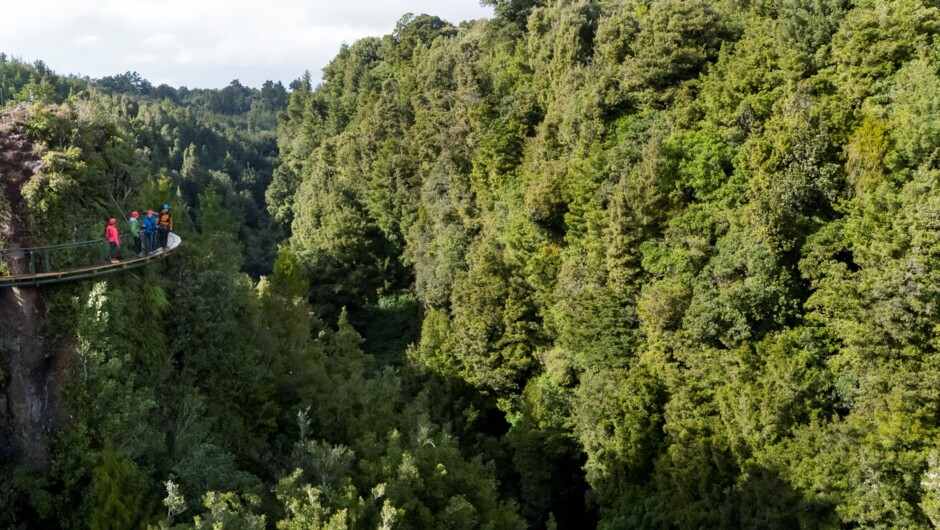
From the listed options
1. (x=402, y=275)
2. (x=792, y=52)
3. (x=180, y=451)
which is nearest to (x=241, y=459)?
(x=180, y=451)

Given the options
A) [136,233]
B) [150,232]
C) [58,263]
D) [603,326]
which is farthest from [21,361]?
[603,326]

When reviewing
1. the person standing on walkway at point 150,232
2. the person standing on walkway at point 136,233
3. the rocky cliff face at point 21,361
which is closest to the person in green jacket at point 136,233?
the person standing on walkway at point 136,233

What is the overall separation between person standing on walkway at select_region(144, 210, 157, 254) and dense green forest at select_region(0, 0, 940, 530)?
1041mm

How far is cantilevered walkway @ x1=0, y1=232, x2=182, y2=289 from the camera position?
1573 centimetres

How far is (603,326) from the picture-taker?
28.3 meters

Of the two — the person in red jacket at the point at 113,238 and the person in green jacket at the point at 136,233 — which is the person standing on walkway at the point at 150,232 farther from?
the person in red jacket at the point at 113,238

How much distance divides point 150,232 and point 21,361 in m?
4.96

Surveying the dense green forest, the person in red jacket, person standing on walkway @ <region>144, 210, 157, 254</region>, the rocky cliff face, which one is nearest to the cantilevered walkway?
the rocky cliff face

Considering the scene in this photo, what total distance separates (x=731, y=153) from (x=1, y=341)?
83.4ft

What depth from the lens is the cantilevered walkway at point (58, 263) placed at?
15.7 metres

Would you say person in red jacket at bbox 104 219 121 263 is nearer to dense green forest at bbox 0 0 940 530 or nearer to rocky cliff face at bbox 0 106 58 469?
dense green forest at bbox 0 0 940 530

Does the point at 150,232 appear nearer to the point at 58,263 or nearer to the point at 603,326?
the point at 58,263

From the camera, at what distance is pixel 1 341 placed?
16281 mm

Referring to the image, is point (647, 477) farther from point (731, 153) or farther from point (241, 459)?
point (241, 459)
